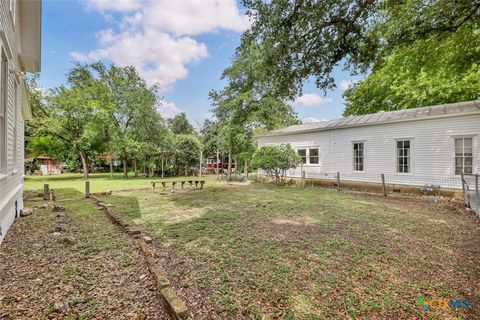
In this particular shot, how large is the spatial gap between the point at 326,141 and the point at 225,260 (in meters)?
12.7

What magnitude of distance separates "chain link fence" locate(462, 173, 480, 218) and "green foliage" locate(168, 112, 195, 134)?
25.9m

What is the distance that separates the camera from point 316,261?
12.8 feet

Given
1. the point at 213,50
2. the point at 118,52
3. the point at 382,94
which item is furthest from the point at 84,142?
the point at 382,94

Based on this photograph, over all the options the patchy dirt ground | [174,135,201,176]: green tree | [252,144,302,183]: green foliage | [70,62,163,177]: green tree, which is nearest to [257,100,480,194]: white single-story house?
[252,144,302,183]: green foliage

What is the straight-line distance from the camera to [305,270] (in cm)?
358

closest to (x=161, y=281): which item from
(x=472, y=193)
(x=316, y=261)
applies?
(x=316, y=261)

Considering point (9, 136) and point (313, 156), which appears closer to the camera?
point (9, 136)

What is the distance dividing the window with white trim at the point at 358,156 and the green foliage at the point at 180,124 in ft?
68.3

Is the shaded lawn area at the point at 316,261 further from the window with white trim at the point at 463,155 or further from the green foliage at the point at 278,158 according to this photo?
the green foliage at the point at 278,158

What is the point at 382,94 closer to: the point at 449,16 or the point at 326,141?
the point at 326,141

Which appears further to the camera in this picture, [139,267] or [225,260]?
[225,260]

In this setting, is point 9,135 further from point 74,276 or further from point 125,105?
point 125,105

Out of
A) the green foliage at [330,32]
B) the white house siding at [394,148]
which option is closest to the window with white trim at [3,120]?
the green foliage at [330,32]

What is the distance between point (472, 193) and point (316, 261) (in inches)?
291
